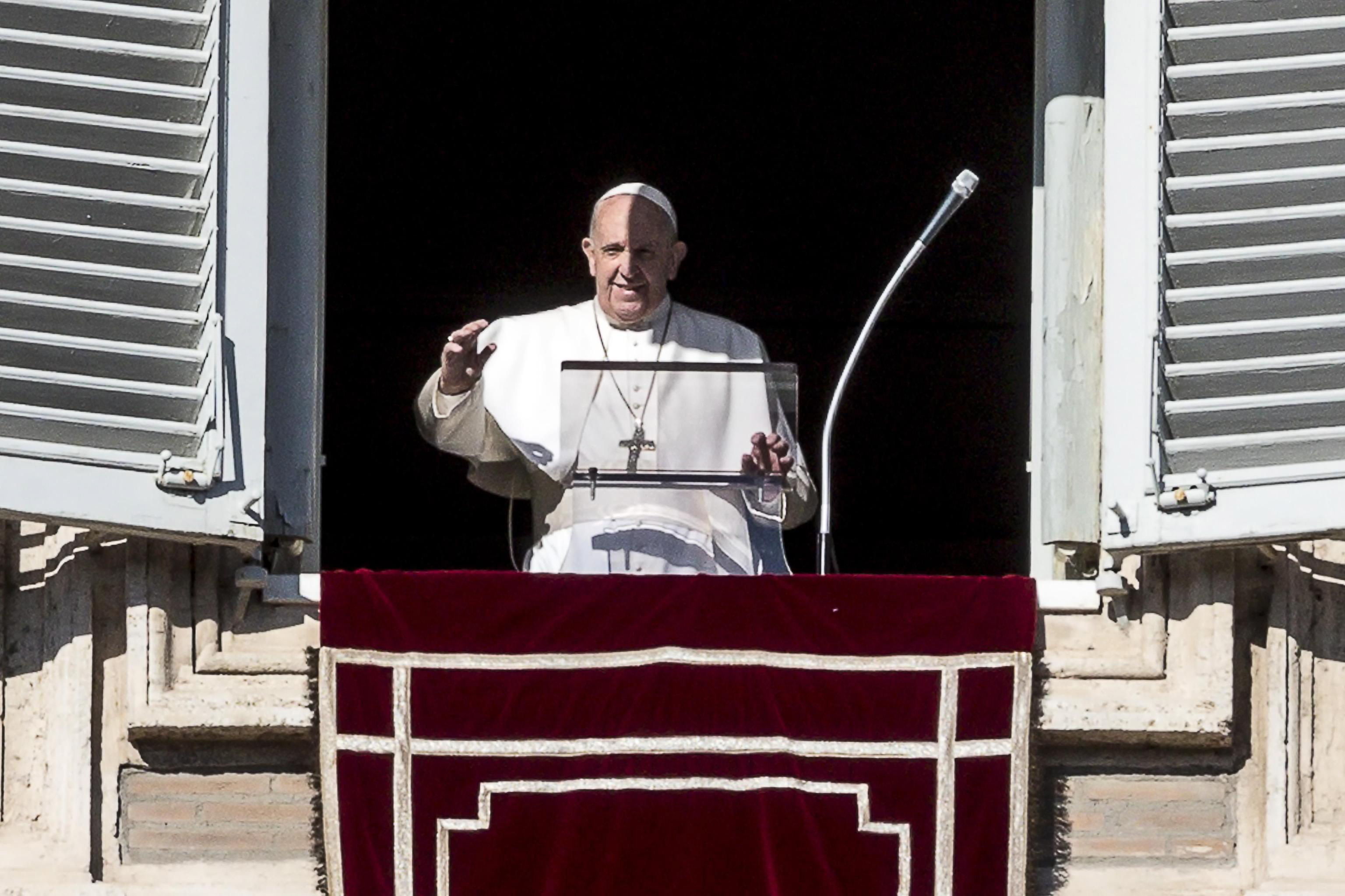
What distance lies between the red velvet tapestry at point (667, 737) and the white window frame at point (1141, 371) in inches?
12.5

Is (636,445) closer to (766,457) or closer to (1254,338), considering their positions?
(766,457)

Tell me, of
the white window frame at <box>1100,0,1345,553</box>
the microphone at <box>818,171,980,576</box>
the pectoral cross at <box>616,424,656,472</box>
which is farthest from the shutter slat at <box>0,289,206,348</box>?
the white window frame at <box>1100,0,1345,553</box>

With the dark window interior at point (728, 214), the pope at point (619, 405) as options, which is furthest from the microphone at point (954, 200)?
the dark window interior at point (728, 214)

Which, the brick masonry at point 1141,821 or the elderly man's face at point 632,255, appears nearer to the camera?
the brick masonry at point 1141,821

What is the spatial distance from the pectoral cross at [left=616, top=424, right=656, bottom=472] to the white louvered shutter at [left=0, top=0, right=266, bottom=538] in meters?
0.60

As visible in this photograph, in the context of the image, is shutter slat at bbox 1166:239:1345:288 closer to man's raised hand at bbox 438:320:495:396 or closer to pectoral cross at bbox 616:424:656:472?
pectoral cross at bbox 616:424:656:472

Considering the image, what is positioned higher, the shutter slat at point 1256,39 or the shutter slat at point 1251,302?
the shutter slat at point 1256,39

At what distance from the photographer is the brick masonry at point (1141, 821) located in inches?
218

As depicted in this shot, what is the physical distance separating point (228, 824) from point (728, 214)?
426 centimetres

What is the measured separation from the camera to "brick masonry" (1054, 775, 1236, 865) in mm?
5547

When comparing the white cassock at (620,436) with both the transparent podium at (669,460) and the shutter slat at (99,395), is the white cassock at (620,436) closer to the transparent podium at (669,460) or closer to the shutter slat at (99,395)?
the transparent podium at (669,460)

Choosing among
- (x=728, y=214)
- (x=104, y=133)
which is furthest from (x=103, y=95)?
(x=728, y=214)

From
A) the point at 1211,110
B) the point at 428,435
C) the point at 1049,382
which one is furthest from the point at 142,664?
the point at 1211,110

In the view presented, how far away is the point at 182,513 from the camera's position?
17.7 feet
